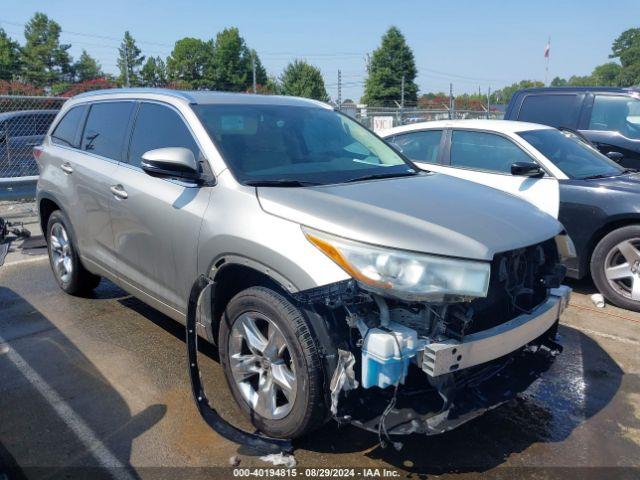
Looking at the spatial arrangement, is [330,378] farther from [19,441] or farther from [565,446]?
[19,441]

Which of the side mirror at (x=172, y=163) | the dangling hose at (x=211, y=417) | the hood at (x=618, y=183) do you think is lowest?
the dangling hose at (x=211, y=417)

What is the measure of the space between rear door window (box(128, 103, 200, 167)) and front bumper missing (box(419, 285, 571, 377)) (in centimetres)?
187

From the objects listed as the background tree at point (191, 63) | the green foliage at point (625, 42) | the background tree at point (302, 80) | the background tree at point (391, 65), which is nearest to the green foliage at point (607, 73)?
the green foliage at point (625, 42)

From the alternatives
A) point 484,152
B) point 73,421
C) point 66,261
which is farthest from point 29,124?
point 73,421

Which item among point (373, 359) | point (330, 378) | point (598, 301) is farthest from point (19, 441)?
point (598, 301)

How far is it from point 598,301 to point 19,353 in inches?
197

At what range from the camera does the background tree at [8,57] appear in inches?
2307

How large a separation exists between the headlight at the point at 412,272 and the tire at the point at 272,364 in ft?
1.29

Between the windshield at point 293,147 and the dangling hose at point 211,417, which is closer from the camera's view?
the dangling hose at point 211,417

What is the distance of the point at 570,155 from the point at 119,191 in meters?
4.53

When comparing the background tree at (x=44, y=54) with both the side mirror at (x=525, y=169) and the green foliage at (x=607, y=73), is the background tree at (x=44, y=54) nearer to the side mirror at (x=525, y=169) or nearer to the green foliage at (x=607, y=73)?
the side mirror at (x=525, y=169)

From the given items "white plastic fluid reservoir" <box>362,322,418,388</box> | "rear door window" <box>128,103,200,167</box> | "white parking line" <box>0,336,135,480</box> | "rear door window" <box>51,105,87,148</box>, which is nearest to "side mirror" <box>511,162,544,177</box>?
"rear door window" <box>128,103,200,167</box>

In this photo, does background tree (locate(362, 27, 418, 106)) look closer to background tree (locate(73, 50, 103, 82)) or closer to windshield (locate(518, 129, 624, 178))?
background tree (locate(73, 50, 103, 82))

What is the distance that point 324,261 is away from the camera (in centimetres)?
247
